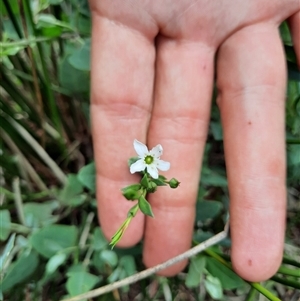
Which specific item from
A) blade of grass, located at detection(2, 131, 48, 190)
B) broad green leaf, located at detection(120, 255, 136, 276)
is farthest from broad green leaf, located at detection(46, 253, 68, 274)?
blade of grass, located at detection(2, 131, 48, 190)

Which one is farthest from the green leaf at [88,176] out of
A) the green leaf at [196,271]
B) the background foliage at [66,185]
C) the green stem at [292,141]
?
the green stem at [292,141]

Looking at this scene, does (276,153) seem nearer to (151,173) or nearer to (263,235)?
(263,235)

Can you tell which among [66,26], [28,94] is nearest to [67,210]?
[28,94]

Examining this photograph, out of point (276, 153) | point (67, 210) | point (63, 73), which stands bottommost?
point (67, 210)

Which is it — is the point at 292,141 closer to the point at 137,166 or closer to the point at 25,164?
the point at 137,166

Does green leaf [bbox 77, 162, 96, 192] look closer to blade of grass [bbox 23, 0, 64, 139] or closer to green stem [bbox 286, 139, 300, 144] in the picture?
blade of grass [bbox 23, 0, 64, 139]

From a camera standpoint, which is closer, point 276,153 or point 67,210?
point 276,153

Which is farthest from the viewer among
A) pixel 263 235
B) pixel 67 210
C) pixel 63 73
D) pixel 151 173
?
pixel 67 210

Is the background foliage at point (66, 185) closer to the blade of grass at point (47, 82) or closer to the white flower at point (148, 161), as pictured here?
the blade of grass at point (47, 82)
